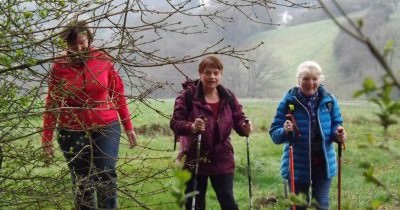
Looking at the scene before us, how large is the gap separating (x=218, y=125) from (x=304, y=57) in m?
62.6

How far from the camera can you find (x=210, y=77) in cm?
567

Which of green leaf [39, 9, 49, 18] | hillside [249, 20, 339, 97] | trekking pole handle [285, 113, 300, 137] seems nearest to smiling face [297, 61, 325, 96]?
trekking pole handle [285, 113, 300, 137]

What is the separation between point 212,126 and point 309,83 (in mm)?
1042

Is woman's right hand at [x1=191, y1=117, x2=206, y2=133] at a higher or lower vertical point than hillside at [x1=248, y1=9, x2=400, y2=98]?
lower

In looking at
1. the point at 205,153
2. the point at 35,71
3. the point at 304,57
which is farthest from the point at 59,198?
the point at 304,57

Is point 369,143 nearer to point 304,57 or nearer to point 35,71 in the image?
point 35,71

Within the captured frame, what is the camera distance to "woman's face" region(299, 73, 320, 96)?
18.8ft

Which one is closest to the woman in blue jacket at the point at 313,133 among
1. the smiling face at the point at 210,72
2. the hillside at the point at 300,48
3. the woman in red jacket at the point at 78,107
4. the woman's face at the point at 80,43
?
the smiling face at the point at 210,72

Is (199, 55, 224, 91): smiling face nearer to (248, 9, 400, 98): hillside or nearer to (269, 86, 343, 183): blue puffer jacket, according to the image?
(269, 86, 343, 183): blue puffer jacket

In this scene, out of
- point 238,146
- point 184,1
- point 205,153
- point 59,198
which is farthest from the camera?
point 238,146

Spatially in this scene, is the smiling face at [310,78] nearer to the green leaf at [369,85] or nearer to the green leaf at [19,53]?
the green leaf at [19,53]

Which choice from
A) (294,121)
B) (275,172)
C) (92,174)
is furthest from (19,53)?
(275,172)

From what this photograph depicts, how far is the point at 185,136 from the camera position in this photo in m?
Answer: 5.61

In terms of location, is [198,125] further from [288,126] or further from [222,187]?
[288,126]
